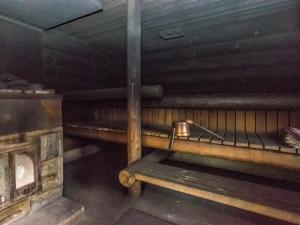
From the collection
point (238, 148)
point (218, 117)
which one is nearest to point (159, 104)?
point (218, 117)

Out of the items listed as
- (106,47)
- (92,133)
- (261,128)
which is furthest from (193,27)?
(92,133)

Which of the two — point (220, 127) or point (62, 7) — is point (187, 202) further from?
point (62, 7)

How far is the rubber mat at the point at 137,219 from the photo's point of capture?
2.05 meters

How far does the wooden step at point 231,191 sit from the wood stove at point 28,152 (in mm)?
958

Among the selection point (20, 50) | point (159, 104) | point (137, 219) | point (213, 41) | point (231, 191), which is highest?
point (213, 41)

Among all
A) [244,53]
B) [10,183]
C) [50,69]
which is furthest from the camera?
[50,69]

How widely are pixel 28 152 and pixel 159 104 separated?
1862mm

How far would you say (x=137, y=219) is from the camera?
2119 mm

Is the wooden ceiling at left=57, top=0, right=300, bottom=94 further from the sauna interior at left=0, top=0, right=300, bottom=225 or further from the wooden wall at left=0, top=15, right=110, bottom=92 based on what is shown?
the wooden wall at left=0, top=15, right=110, bottom=92

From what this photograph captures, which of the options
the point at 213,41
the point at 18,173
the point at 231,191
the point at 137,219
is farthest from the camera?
the point at 213,41

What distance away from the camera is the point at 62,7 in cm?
221

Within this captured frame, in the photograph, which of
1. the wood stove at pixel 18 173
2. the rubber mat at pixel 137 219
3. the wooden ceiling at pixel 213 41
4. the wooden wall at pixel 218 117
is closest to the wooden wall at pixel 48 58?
the wooden ceiling at pixel 213 41

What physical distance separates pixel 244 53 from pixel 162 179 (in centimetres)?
205

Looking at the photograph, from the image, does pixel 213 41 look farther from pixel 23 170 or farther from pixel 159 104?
pixel 23 170
